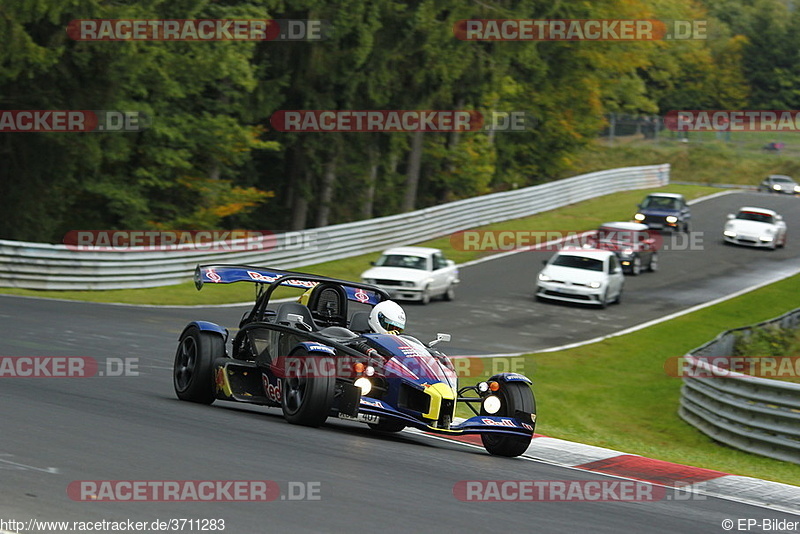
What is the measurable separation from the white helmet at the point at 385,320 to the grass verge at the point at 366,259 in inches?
557

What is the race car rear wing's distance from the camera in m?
12.0

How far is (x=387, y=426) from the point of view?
1149cm

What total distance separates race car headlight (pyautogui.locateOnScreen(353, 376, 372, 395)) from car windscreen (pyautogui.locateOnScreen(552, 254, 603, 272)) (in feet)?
67.9

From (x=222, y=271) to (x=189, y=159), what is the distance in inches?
1145

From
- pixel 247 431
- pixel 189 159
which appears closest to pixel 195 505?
pixel 247 431

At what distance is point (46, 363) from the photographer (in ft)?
46.8

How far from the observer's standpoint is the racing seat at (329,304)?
12.2 meters

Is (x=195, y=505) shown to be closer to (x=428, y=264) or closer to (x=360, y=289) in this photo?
(x=360, y=289)
